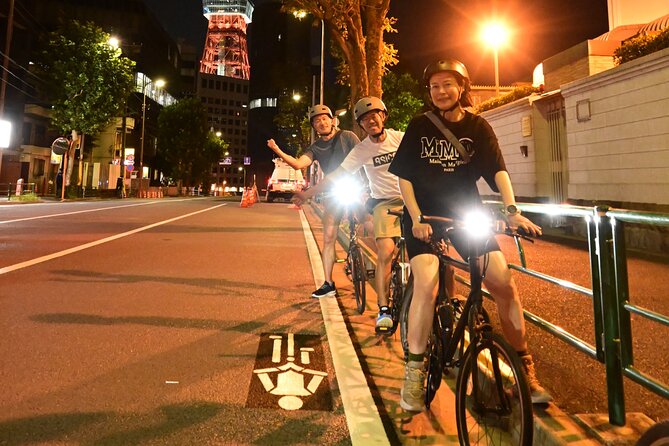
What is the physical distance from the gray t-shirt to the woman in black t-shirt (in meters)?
2.24

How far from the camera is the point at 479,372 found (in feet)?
7.06

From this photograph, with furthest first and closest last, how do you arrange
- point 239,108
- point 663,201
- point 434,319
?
point 239,108
point 663,201
point 434,319

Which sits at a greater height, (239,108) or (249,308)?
(239,108)

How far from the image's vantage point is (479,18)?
29109mm

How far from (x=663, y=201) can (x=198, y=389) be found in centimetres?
1120

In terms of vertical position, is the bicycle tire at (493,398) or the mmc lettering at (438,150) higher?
the mmc lettering at (438,150)

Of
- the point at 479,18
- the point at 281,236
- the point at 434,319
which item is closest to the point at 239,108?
the point at 479,18

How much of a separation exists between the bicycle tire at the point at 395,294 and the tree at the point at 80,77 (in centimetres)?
3732

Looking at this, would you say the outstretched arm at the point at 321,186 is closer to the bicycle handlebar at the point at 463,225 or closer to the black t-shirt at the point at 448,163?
the black t-shirt at the point at 448,163

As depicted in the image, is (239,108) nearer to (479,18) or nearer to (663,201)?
(479,18)

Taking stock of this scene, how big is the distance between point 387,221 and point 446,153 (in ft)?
4.92

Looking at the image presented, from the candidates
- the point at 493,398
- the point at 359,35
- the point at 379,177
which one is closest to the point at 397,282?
the point at 379,177

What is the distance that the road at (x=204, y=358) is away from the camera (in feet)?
8.16

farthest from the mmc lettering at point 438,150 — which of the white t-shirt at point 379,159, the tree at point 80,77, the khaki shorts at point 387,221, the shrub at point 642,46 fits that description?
the tree at point 80,77
